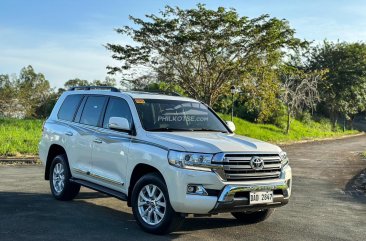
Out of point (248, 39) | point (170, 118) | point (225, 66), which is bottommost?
point (170, 118)

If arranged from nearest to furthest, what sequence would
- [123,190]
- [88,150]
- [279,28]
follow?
[123,190] < [88,150] < [279,28]

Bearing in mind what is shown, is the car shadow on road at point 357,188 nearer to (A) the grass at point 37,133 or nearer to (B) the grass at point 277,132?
(A) the grass at point 37,133

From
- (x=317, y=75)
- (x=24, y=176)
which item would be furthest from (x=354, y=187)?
(x=317, y=75)

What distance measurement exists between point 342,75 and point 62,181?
4496 cm

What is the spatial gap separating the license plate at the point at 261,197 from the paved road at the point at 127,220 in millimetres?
550

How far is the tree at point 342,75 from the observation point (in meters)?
48.2

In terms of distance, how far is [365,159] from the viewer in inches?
792

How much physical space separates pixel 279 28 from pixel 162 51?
6.46 m

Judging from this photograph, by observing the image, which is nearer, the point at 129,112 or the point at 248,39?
the point at 129,112

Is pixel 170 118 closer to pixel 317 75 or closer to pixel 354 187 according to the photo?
pixel 354 187

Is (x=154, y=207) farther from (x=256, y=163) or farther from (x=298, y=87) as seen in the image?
(x=298, y=87)

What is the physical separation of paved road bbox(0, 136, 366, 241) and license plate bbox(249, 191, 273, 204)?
55 centimetres

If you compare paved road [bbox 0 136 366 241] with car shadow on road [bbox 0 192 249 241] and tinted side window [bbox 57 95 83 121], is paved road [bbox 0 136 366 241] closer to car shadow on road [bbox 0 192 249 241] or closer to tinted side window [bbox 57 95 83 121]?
car shadow on road [bbox 0 192 249 241]

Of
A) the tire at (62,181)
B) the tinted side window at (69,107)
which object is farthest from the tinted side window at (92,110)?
the tire at (62,181)
